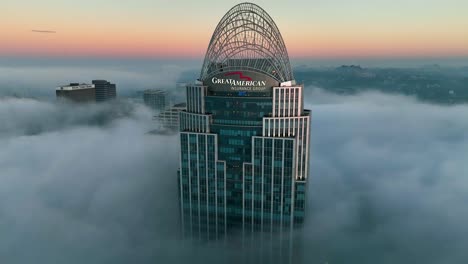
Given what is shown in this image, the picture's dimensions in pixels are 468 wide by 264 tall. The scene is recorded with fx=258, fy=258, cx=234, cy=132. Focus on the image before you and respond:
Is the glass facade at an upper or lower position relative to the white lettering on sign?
lower

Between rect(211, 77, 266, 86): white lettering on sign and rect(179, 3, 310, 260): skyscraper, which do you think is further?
rect(211, 77, 266, 86): white lettering on sign

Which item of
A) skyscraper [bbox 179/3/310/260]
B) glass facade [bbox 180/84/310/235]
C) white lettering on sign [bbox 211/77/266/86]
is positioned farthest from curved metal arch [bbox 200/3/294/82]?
glass facade [bbox 180/84/310/235]

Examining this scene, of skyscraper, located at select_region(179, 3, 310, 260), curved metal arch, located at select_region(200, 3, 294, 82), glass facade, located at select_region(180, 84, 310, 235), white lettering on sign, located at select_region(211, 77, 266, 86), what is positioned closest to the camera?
glass facade, located at select_region(180, 84, 310, 235)

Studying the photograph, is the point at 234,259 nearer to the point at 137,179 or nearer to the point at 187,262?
the point at 187,262

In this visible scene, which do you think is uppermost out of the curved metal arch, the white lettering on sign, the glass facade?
the curved metal arch

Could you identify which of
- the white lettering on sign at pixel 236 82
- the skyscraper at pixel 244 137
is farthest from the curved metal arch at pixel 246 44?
the white lettering on sign at pixel 236 82

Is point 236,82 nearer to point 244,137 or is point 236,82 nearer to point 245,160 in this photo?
point 244,137

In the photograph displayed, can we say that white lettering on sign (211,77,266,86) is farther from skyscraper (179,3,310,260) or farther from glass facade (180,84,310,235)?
glass facade (180,84,310,235)
